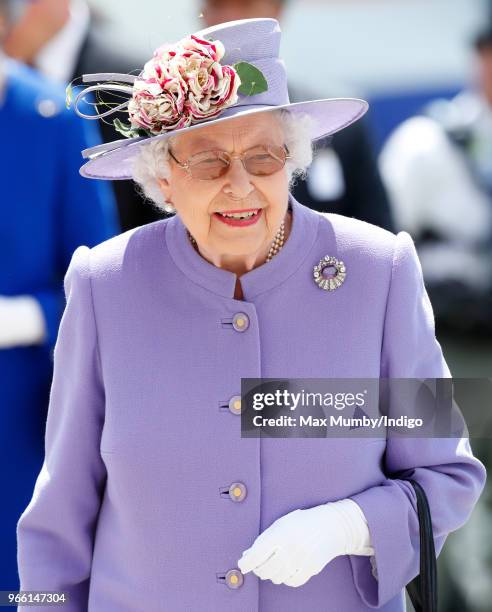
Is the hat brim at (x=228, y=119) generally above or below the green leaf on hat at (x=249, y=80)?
below

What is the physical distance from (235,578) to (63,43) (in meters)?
2.48

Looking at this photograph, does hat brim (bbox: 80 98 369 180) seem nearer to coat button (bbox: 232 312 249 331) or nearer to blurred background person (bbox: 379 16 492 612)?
coat button (bbox: 232 312 249 331)

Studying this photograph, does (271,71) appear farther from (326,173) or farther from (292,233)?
(326,173)

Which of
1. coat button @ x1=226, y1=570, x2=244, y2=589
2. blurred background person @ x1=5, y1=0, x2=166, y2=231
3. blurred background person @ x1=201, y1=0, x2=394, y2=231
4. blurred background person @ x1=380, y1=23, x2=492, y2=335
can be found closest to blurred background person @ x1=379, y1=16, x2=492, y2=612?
blurred background person @ x1=380, y1=23, x2=492, y2=335

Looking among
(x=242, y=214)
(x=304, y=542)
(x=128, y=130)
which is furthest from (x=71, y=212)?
(x=304, y=542)

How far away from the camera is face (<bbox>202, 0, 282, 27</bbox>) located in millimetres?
4594

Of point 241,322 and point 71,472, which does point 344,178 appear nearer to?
point 241,322

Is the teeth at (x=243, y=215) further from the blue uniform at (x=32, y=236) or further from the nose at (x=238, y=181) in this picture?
the blue uniform at (x=32, y=236)

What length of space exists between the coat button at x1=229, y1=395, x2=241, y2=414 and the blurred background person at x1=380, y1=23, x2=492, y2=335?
3275mm

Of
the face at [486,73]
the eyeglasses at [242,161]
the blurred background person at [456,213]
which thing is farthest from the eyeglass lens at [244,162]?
the face at [486,73]

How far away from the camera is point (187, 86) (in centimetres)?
291

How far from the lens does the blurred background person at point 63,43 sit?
15.3 feet

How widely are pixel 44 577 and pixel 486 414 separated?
4.18 ft

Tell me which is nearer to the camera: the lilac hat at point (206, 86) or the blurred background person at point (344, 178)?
the lilac hat at point (206, 86)
